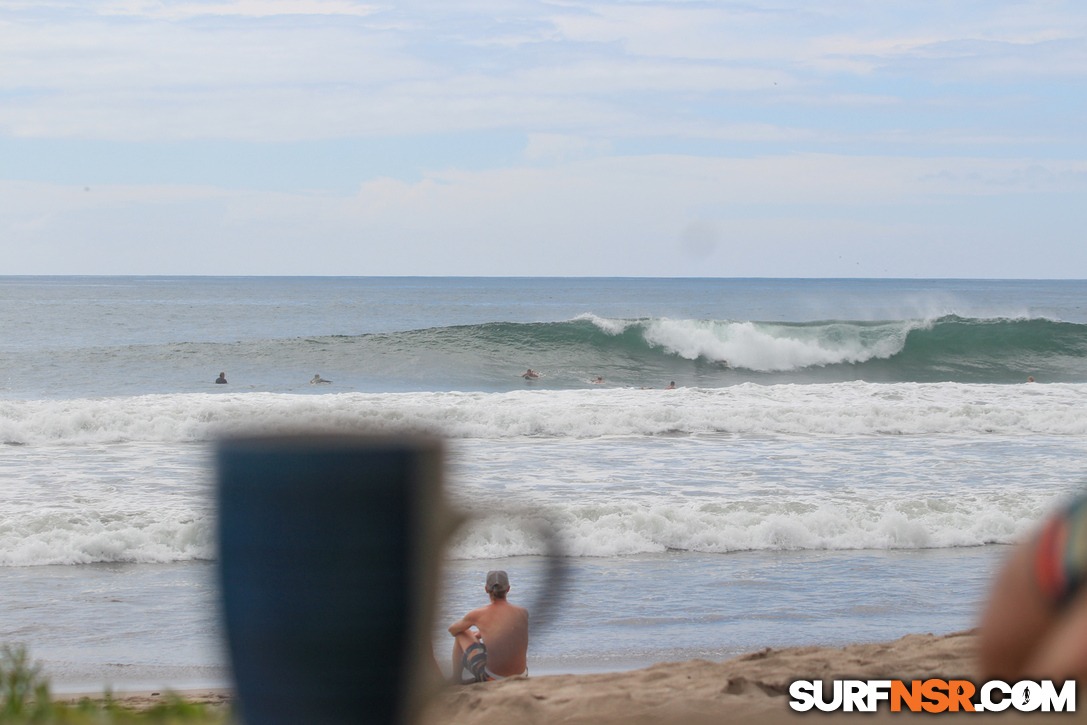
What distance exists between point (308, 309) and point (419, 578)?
59038 mm

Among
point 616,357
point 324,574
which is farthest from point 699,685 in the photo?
point 616,357

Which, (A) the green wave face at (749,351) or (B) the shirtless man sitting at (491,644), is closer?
(B) the shirtless man sitting at (491,644)

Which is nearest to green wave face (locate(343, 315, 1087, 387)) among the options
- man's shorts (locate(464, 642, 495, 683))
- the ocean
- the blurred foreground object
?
the ocean

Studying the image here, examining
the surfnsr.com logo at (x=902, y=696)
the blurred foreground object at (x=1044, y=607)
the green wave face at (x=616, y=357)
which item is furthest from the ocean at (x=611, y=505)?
the green wave face at (x=616, y=357)

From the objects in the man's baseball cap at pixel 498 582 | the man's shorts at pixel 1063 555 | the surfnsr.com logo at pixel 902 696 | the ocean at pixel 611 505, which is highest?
the man's shorts at pixel 1063 555

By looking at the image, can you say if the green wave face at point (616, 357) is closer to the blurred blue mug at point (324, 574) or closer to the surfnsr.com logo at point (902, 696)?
the surfnsr.com logo at point (902, 696)

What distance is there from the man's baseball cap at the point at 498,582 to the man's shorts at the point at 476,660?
24 centimetres

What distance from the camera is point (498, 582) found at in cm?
258

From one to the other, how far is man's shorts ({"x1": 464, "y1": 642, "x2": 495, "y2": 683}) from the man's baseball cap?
0.78ft

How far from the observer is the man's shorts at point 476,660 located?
2094 millimetres

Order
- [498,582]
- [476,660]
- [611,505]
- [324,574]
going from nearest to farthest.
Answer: [324,574]
[476,660]
[498,582]
[611,505]

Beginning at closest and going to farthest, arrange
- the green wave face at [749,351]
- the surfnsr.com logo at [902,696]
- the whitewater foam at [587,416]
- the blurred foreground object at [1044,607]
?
1. the blurred foreground object at [1044,607]
2. the surfnsr.com logo at [902,696]
3. the whitewater foam at [587,416]
4. the green wave face at [749,351]

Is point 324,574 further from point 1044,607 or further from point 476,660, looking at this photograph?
point 476,660

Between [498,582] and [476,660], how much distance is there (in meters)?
0.33
